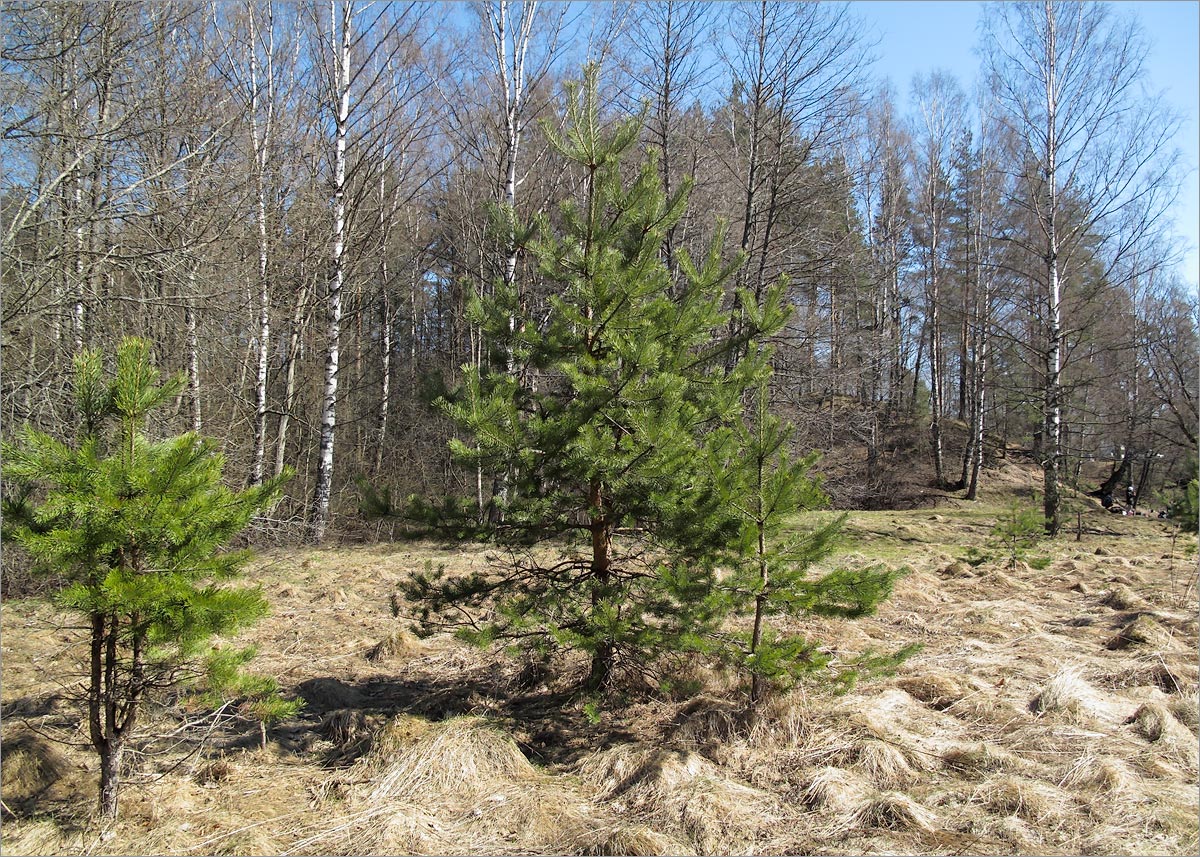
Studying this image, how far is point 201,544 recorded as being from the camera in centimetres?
337

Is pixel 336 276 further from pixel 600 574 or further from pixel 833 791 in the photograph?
pixel 833 791

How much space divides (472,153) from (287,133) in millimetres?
3479

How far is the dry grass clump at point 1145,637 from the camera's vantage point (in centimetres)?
564

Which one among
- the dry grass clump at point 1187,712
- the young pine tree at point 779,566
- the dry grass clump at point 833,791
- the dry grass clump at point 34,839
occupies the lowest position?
the dry grass clump at point 34,839

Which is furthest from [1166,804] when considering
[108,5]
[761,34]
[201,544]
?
[761,34]

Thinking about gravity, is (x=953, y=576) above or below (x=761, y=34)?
below

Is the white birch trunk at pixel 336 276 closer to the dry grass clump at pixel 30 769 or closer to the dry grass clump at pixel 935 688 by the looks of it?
the dry grass clump at pixel 30 769

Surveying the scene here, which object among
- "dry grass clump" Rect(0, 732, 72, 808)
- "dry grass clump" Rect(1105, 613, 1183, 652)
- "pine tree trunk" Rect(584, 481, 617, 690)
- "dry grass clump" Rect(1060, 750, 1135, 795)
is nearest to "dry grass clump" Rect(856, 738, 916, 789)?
"dry grass clump" Rect(1060, 750, 1135, 795)

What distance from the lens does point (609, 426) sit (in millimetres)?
4527

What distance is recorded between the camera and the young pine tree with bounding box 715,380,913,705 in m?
4.08

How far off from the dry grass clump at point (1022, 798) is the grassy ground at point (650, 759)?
0.5 inches

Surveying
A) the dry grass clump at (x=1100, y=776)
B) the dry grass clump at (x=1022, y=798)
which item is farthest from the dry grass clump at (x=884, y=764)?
the dry grass clump at (x=1100, y=776)

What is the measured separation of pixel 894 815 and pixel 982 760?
2.73ft

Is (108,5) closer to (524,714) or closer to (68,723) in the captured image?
(68,723)
